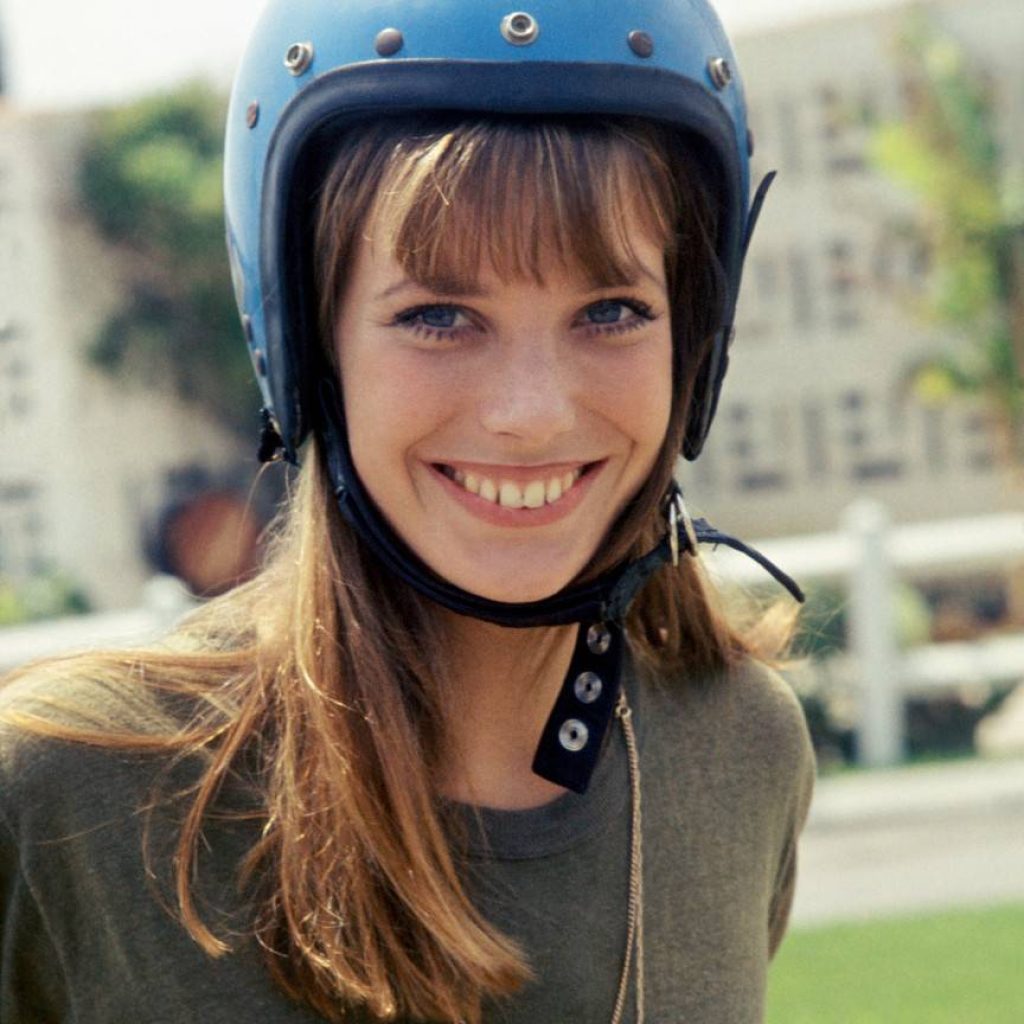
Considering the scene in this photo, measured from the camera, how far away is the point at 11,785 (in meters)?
1.86

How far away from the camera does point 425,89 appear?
196 centimetres

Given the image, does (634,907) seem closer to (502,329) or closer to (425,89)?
(502,329)

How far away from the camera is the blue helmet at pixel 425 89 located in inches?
78.2

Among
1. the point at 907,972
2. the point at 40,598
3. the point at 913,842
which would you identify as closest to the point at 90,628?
the point at 913,842

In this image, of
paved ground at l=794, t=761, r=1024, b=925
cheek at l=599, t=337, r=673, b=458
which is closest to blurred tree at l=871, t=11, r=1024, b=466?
paved ground at l=794, t=761, r=1024, b=925

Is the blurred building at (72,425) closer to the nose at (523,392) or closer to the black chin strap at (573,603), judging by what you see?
the black chin strap at (573,603)

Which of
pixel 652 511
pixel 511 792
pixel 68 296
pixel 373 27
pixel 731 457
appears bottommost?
pixel 731 457

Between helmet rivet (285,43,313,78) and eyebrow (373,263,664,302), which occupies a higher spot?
helmet rivet (285,43,313,78)

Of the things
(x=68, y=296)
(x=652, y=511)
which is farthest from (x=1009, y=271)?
(x=652, y=511)

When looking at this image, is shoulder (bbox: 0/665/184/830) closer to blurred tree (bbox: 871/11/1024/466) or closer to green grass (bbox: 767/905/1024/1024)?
green grass (bbox: 767/905/1024/1024)

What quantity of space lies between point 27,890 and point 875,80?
24889 millimetres

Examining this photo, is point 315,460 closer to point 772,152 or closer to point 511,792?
point 511,792

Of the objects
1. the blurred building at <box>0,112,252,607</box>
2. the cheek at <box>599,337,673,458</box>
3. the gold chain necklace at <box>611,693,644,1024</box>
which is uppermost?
the cheek at <box>599,337,673,458</box>

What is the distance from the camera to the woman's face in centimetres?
194
